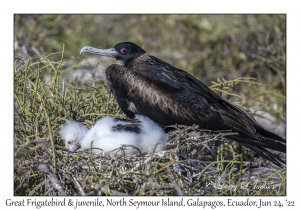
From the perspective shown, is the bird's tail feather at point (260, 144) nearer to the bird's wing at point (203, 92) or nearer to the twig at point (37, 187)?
the bird's wing at point (203, 92)

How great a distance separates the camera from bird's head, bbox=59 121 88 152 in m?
3.09

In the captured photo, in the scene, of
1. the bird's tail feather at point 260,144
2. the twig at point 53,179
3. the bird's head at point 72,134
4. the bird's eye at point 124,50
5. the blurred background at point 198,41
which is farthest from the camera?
the blurred background at point 198,41

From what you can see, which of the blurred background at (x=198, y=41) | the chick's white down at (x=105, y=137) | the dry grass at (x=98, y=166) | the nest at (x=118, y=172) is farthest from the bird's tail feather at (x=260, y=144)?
the blurred background at (x=198, y=41)

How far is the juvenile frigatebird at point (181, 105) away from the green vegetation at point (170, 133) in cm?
13

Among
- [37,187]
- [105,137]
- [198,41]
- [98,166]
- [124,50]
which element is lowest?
[37,187]

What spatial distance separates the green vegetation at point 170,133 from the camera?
9.38 ft

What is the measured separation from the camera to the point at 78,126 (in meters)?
3.22

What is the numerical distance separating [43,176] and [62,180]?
14cm

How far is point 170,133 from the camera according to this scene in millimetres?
3297

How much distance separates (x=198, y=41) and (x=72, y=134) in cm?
334

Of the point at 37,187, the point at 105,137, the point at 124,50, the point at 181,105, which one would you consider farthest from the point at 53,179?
the point at 124,50

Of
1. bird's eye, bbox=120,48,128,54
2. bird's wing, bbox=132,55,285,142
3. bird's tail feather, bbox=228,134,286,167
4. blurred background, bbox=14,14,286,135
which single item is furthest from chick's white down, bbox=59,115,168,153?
blurred background, bbox=14,14,286,135

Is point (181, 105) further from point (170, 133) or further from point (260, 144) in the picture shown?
point (260, 144)

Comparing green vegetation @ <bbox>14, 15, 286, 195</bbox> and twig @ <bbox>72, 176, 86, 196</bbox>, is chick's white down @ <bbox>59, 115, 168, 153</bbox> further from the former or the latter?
twig @ <bbox>72, 176, 86, 196</bbox>
